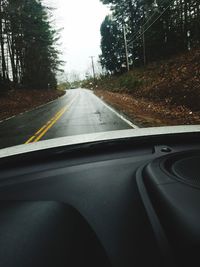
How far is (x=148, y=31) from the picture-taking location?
41.6 metres

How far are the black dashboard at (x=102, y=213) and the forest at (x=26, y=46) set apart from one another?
71.3 ft

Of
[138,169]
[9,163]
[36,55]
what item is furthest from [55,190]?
[36,55]

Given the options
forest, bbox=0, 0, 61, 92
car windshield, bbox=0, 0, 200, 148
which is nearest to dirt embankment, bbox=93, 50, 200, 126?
car windshield, bbox=0, 0, 200, 148

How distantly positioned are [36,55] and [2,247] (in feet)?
162

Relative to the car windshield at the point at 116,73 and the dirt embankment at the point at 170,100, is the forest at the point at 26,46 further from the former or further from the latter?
the dirt embankment at the point at 170,100

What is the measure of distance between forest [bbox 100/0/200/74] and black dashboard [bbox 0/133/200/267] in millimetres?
28453

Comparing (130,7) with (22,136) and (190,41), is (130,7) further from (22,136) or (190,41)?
(22,136)

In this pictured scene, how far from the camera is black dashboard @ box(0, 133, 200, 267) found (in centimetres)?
128

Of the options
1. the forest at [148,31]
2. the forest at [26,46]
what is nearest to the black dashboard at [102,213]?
the forest at [26,46]

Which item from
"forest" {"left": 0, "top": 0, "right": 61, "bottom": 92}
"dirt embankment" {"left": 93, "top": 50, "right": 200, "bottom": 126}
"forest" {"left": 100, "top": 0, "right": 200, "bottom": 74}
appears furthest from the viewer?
"forest" {"left": 100, "top": 0, "right": 200, "bottom": 74}

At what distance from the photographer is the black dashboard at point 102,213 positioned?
1275mm

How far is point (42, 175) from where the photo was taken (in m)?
2.36

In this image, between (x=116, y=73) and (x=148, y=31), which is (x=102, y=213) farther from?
(x=116, y=73)

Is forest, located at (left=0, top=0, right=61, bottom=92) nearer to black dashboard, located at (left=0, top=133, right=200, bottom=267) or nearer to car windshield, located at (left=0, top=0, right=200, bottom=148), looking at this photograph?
car windshield, located at (left=0, top=0, right=200, bottom=148)
